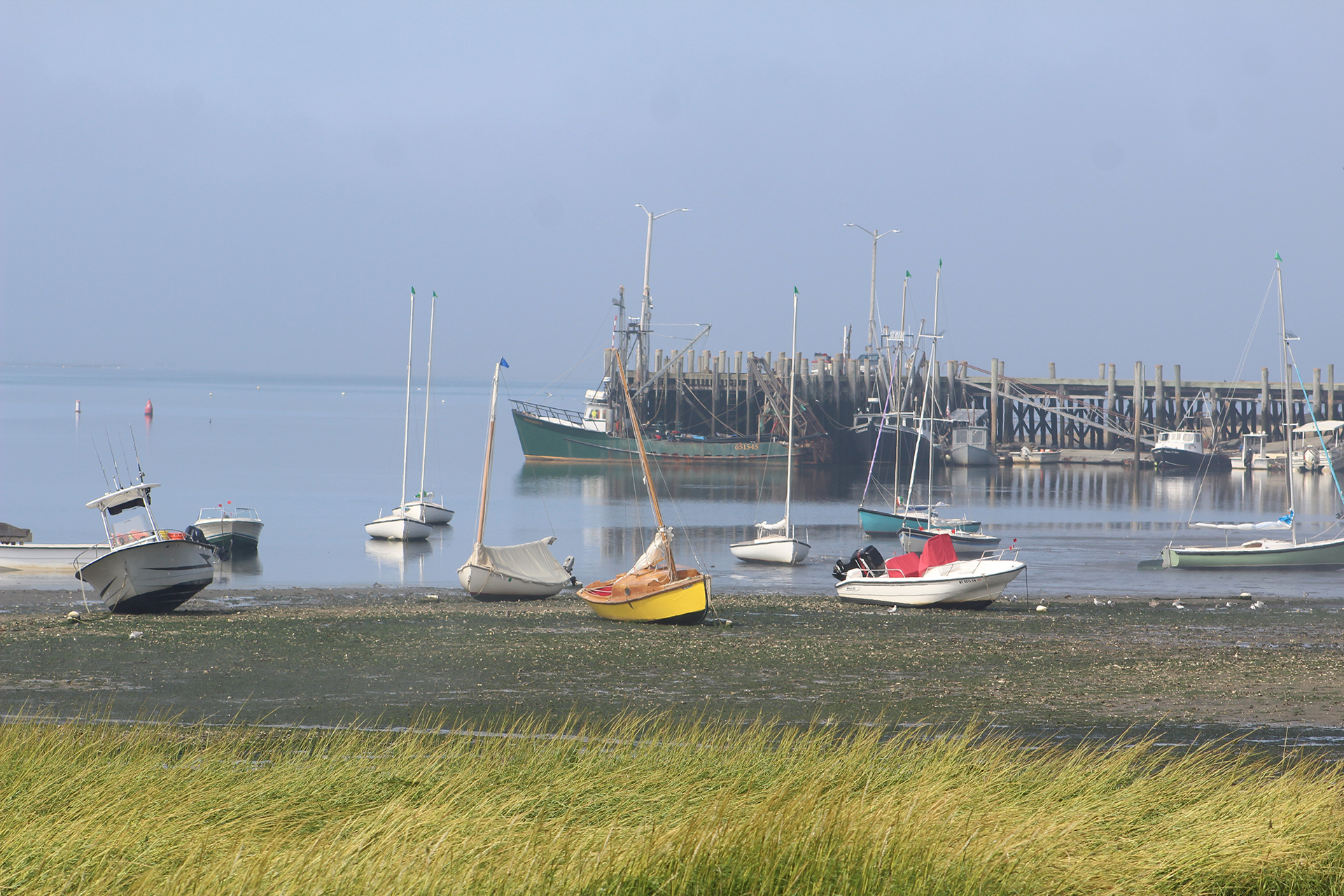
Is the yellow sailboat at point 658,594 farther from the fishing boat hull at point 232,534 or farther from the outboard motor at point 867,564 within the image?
the fishing boat hull at point 232,534

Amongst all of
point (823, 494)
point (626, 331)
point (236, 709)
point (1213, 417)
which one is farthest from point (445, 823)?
point (1213, 417)

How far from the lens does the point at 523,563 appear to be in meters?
24.8

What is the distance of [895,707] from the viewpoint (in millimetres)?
13086

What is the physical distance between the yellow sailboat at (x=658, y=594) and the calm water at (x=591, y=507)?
8571mm

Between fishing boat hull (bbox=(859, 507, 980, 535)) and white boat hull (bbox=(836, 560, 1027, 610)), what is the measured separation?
1722cm

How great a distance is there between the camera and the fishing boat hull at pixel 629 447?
81875mm

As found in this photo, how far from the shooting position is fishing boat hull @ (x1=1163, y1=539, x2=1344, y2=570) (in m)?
33.2

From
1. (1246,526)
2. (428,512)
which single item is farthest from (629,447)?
(1246,526)

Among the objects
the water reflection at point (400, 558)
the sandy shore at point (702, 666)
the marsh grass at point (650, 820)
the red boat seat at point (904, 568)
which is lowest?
the water reflection at point (400, 558)

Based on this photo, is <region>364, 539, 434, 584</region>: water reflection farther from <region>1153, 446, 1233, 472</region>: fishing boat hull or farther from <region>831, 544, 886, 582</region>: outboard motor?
<region>1153, 446, 1233, 472</region>: fishing boat hull

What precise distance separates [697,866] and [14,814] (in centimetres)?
348

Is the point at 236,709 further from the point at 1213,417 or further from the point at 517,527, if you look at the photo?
the point at 1213,417

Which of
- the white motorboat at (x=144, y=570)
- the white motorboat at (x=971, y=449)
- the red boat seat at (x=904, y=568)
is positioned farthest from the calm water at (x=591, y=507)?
the white motorboat at (x=144, y=570)

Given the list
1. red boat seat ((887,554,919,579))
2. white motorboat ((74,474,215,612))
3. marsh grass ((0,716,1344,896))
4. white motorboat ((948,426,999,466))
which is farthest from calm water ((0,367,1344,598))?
marsh grass ((0,716,1344,896))
